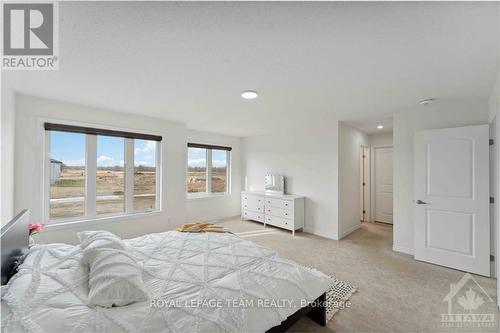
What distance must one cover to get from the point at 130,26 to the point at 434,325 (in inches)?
135

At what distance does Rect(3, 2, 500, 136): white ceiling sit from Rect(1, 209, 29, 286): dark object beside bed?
1375 mm

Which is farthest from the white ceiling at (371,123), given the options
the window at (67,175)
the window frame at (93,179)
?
the window at (67,175)

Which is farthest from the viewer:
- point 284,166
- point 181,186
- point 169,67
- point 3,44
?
point 284,166

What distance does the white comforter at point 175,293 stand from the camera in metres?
1.03

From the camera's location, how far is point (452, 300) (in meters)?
2.20

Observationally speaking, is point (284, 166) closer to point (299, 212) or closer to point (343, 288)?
point (299, 212)

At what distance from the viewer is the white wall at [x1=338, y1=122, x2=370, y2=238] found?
13.9ft

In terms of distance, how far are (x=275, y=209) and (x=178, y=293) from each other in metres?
3.58

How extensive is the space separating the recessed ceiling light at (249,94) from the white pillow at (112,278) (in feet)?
6.77

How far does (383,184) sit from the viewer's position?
539 cm

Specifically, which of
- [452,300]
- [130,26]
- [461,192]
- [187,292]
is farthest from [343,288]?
[130,26]

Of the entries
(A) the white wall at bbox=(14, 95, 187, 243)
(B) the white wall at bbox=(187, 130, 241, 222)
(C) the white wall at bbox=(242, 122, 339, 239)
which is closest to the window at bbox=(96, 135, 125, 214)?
(A) the white wall at bbox=(14, 95, 187, 243)

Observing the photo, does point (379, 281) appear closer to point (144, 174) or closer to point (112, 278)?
point (112, 278)

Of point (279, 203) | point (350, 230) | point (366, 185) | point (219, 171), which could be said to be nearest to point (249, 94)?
point (279, 203)
